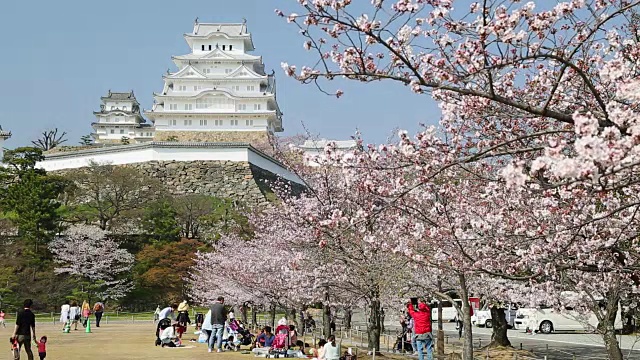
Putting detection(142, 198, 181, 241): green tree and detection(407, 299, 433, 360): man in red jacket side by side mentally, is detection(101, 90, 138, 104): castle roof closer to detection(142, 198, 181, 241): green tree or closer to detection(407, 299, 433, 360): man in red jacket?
detection(142, 198, 181, 241): green tree

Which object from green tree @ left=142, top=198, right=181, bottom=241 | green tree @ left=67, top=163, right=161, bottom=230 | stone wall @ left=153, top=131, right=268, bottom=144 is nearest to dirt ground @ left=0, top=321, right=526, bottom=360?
green tree @ left=142, top=198, right=181, bottom=241

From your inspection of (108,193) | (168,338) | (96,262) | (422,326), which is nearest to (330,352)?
(422,326)

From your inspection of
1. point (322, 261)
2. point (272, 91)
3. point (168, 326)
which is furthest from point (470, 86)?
point (272, 91)

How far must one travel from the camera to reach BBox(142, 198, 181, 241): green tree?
43500mm

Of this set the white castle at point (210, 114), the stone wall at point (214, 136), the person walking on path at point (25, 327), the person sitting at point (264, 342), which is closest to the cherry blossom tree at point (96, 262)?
the white castle at point (210, 114)

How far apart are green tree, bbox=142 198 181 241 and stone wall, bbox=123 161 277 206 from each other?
6634 mm

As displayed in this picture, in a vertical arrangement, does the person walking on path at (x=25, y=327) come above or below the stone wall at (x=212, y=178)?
below

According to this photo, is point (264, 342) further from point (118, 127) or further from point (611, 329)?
point (118, 127)

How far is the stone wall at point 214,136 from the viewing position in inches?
2409

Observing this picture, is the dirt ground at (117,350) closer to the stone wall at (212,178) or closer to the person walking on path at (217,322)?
the person walking on path at (217,322)

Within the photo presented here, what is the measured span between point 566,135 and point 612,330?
379cm

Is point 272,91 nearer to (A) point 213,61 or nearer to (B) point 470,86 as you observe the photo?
(A) point 213,61

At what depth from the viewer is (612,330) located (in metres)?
9.01

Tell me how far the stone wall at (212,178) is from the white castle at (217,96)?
6.56 meters
